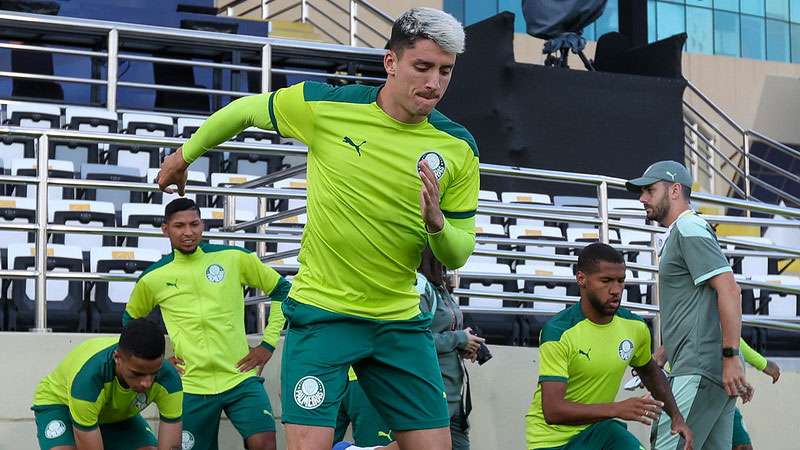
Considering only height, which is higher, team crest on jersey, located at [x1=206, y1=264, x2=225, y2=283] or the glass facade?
the glass facade

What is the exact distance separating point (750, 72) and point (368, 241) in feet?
82.3

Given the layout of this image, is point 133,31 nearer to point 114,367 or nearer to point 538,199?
point 538,199

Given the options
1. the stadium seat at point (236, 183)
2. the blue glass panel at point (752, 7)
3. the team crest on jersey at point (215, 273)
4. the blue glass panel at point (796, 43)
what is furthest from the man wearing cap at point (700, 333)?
the blue glass panel at point (796, 43)

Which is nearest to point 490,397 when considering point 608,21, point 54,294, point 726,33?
point 54,294

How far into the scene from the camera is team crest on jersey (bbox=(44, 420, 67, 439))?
6.19 m

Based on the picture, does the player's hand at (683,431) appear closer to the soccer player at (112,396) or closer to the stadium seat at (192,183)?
the soccer player at (112,396)

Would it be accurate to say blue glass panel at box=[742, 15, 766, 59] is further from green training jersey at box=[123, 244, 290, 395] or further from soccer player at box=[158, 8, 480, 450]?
soccer player at box=[158, 8, 480, 450]

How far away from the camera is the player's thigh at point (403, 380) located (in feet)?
13.6

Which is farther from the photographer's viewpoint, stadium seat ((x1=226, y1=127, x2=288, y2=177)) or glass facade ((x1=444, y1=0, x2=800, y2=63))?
glass facade ((x1=444, y1=0, x2=800, y2=63))

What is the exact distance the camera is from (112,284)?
9680mm

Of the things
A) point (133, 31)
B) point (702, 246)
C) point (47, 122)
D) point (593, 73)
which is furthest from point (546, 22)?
point (702, 246)

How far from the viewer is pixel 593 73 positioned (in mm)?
13727

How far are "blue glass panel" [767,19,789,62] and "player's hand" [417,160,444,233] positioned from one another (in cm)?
2799

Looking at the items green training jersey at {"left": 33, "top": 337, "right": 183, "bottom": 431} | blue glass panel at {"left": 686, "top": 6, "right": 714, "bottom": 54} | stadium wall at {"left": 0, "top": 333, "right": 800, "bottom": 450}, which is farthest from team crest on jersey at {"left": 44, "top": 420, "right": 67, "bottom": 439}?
blue glass panel at {"left": 686, "top": 6, "right": 714, "bottom": 54}
